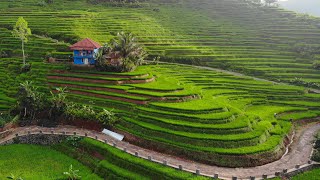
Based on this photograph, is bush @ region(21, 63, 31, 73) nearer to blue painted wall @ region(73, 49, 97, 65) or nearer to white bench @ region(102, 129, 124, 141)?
blue painted wall @ region(73, 49, 97, 65)

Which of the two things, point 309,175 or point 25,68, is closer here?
point 309,175

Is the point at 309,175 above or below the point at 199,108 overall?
below

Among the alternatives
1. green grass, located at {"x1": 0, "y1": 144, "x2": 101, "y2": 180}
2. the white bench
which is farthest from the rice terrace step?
the white bench

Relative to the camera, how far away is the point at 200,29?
93.5 metres

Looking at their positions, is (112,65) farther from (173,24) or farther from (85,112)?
(173,24)

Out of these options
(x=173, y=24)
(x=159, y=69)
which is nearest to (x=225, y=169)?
(x=159, y=69)

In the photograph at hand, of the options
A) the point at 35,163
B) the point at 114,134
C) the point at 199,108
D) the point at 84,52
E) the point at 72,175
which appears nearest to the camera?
the point at 72,175

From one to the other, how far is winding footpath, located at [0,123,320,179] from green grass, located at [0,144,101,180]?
2.70 m

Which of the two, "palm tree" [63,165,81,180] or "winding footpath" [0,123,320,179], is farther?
"palm tree" [63,165,81,180]

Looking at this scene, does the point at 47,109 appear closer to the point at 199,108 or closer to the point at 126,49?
the point at 126,49

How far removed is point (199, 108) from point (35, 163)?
20.6 m

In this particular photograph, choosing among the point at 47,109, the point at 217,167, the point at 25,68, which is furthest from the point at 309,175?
the point at 25,68

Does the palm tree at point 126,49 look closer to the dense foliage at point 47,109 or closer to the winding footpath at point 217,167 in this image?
the dense foliage at point 47,109

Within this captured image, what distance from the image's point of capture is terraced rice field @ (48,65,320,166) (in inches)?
1521
